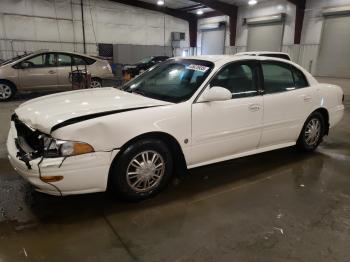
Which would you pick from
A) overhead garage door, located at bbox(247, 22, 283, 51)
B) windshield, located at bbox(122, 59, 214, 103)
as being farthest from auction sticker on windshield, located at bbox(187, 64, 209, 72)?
overhead garage door, located at bbox(247, 22, 283, 51)

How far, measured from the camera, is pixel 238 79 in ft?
10.9

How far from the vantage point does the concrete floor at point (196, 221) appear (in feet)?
6.98

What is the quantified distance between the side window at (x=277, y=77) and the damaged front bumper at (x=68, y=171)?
83.0 inches

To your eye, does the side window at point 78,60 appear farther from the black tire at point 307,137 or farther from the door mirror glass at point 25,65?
the black tire at point 307,137

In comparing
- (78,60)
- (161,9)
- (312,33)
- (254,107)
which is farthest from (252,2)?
(254,107)

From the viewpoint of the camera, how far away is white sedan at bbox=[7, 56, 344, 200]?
7.70 feet

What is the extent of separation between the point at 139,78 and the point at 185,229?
6.54 ft

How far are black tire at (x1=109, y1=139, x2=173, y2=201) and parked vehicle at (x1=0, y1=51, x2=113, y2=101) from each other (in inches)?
265

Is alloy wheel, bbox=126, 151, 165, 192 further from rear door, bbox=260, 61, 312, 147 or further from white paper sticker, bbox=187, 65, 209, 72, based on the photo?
rear door, bbox=260, 61, 312, 147

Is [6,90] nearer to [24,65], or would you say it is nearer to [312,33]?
[24,65]

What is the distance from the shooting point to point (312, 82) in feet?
13.3

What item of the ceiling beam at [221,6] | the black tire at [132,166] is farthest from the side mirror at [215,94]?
the ceiling beam at [221,6]

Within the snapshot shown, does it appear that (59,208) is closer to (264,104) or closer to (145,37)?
(264,104)

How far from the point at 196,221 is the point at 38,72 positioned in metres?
7.41
